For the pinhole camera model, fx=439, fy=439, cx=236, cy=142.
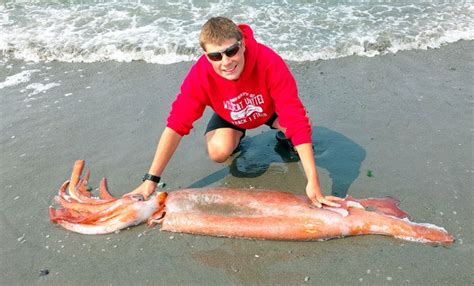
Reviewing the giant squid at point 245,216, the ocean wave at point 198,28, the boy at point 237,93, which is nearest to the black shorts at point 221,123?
the boy at point 237,93

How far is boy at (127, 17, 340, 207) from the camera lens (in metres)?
3.39

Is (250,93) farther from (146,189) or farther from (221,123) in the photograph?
(146,189)

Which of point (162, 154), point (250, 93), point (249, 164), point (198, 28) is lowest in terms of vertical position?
point (249, 164)

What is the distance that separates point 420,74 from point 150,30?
4862mm

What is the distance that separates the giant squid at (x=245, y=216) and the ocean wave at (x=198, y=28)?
151 inches

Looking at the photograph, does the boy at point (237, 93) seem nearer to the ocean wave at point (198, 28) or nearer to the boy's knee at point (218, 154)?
the boy's knee at point (218, 154)

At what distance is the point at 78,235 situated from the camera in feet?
12.0

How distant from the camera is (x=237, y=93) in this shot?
12.8ft

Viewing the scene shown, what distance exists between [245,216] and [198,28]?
5.62 metres

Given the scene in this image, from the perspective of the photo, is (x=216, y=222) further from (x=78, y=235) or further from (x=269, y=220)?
(x=78, y=235)

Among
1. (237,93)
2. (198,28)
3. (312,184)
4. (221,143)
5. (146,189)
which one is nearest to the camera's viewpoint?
(312,184)

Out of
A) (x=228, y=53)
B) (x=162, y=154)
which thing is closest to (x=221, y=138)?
(x=162, y=154)

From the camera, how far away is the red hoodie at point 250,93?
365cm

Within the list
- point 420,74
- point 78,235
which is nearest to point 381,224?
point 78,235
